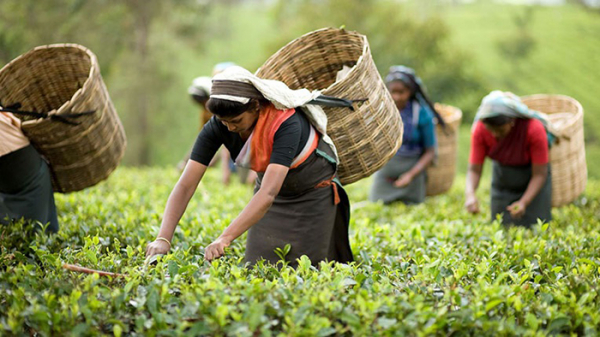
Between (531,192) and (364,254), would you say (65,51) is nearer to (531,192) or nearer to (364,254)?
(364,254)

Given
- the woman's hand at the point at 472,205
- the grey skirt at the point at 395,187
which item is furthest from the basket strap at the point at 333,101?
the grey skirt at the point at 395,187

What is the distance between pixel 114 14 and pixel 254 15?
27260 millimetres

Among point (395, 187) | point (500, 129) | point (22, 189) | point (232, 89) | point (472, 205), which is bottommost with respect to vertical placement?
point (395, 187)

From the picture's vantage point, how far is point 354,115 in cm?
382

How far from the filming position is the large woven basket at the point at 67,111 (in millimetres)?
4352

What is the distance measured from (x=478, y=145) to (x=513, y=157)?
313mm

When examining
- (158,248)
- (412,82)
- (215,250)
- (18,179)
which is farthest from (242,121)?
(412,82)

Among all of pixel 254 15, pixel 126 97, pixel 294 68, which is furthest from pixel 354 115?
pixel 254 15

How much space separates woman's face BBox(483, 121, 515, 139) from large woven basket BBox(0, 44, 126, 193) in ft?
10.1

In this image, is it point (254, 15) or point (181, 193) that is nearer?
point (181, 193)

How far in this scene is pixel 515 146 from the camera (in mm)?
5305

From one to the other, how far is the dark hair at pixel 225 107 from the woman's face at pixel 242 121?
1.0 inches

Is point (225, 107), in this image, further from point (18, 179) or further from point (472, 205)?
point (472, 205)

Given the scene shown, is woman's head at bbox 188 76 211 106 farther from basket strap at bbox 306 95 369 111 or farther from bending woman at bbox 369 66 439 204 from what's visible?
basket strap at bbox 306 95 369 111
